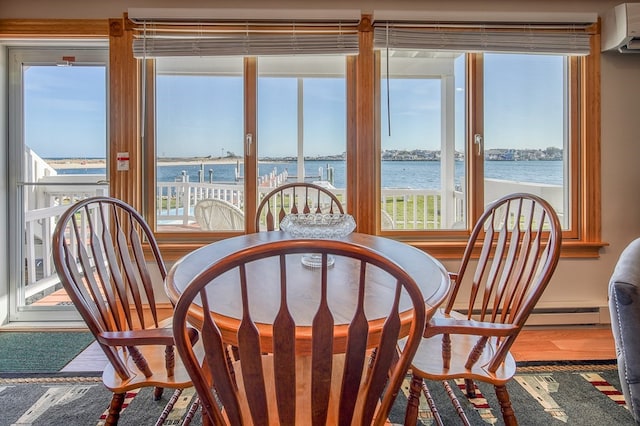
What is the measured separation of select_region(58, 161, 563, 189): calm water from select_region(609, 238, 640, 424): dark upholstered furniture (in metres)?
1.54

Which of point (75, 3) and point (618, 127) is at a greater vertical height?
point (75, 3)

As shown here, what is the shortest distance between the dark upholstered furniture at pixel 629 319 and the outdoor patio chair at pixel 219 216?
7.04 ft

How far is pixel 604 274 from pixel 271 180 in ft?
7.98

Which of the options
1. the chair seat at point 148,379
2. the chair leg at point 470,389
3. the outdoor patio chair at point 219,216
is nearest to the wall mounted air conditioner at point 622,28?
the chair leg at point 470,389

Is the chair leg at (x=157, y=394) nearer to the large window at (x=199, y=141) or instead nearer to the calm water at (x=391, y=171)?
the large window at (x=199, y=141)

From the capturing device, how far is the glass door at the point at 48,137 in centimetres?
270

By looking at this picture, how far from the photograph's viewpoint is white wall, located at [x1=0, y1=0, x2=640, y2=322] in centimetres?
261

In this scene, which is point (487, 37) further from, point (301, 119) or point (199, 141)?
point (199, 141)

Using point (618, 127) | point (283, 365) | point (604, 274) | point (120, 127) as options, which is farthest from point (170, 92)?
point (604, 274)

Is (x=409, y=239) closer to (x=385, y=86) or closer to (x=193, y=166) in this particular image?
(x=385, y=86)

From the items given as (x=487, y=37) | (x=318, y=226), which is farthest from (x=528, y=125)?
(x=318, y=226)

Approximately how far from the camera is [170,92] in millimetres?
2707

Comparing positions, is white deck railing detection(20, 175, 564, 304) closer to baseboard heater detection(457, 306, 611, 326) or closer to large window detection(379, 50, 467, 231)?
large window detection(379, 50, 467, 231)

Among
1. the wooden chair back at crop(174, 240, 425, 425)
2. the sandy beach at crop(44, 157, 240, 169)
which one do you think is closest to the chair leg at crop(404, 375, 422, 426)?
the wooden chair back at crop(174, 240, 425, 425)
